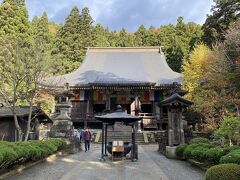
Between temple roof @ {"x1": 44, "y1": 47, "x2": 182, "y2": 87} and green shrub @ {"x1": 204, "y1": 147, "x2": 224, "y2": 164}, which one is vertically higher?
temple roof @ {"x1": 44, "y1": 47, "x2": 182, "y2": 87}

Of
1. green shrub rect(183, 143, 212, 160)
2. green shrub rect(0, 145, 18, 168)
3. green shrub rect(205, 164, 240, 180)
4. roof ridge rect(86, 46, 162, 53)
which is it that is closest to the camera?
green shrub rect(205, 164, 240, 180)

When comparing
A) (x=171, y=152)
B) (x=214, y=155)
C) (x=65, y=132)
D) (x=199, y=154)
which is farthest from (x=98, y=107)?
(x=214, y=155)

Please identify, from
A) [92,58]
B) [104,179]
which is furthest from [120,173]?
[92,58]

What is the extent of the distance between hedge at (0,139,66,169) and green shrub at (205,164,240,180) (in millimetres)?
5258

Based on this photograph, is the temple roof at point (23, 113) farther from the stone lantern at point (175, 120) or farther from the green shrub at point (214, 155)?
the green shrub at point (214, 155)

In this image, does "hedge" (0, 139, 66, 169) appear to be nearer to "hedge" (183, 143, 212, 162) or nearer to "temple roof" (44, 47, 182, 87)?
"hedge" (183, 143, 212, 162)

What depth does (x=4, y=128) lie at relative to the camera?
17.3 meters

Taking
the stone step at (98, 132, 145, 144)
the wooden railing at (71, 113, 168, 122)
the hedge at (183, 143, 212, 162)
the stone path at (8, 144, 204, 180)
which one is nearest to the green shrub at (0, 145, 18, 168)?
the stone path at (8, 144, 204, 180)

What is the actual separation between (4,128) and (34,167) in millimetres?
7655

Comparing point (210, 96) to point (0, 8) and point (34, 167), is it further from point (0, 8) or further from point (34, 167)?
point (0, 8)

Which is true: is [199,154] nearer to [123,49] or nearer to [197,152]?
[197,152]

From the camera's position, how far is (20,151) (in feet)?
30.1

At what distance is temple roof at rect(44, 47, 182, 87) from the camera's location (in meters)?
29.9

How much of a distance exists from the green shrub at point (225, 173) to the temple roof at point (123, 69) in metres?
20.4
